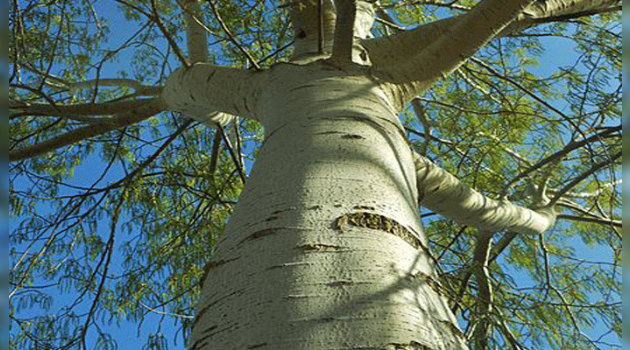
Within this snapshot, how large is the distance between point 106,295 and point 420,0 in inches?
78.0

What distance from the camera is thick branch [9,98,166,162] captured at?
1.90 metres

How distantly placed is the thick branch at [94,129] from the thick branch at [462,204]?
3.16 feet

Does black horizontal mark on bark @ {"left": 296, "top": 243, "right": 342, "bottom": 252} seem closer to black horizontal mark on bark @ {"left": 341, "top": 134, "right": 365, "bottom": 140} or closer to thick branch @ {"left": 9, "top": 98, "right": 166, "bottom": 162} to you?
black horizontal mark on bark @ {"left": 341, "top": 134, "right": 365, "bottom": 140}

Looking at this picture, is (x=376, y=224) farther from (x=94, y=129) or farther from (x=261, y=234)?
(x=94, y=129)

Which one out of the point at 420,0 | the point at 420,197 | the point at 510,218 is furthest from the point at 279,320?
the point at 420,0

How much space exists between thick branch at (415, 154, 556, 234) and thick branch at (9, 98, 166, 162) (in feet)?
3.16

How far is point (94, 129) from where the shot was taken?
1.96m

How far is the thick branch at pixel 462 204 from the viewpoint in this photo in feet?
5.23

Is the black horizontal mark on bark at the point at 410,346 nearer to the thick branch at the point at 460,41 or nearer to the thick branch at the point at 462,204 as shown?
the thick branch at the point at 460,41

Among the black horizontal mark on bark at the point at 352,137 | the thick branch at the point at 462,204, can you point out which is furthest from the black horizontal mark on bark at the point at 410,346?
the thick branch at the point at 462,204

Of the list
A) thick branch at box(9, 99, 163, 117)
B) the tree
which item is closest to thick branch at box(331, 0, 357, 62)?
the tree

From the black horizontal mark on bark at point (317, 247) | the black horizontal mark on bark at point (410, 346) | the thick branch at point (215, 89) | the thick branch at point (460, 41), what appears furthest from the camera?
the thick branch at point (215, 89)

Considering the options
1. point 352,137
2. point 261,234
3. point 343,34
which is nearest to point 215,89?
point 343,34

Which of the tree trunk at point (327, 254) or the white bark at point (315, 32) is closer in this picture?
the tree trunk at point (327, 254)
